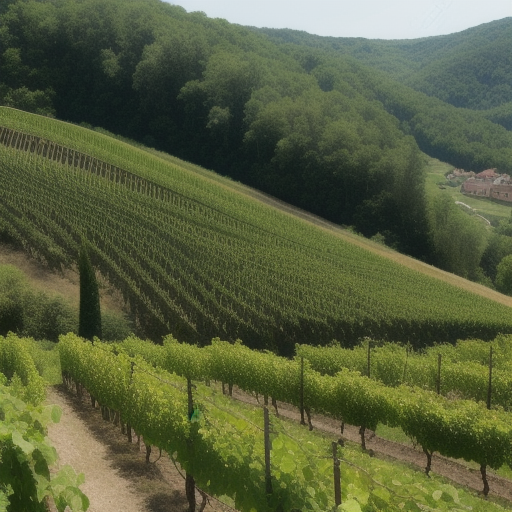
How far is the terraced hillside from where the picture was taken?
1346 inches

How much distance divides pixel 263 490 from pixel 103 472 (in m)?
5.94

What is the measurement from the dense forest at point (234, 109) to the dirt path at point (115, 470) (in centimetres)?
5455

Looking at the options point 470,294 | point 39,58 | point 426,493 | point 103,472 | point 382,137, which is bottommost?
point 470,294

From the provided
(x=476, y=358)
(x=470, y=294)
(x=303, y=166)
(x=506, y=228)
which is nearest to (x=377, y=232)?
(x=303, y=166)

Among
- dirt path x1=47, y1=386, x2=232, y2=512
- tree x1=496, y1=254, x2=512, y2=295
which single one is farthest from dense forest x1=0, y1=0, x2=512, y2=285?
dirt path x1=47, y1=386, x2=232, y2=512

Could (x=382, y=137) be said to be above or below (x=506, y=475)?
above

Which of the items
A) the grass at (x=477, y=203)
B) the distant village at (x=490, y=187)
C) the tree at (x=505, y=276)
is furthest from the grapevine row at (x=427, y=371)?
the distant village at (x=490, y=187)

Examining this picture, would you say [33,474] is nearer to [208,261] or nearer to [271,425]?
[271,425]

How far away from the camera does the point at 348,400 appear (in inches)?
699

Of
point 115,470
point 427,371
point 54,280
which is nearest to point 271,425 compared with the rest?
point 115,470

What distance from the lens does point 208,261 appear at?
128ft

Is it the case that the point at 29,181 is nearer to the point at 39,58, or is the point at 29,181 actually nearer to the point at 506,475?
the point at 506,475

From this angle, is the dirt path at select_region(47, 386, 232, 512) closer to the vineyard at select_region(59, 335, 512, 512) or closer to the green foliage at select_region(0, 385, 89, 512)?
the vineyard at select_region(59, 335, 512, 512)

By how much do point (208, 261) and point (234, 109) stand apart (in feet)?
152
